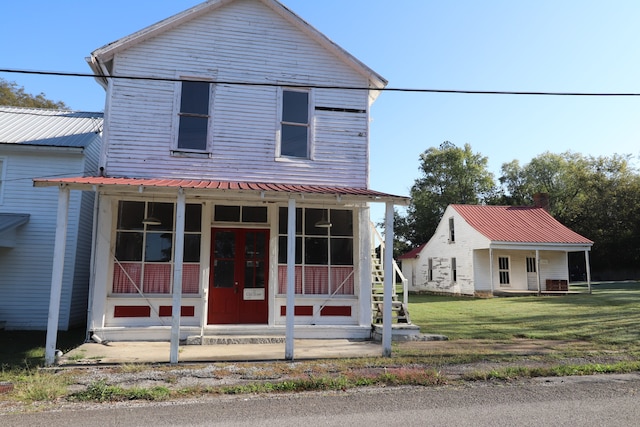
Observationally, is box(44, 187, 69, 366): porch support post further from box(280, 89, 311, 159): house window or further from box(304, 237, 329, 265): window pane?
box(304, 237, 329, 265): window pane

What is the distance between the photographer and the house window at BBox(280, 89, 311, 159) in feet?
36.5

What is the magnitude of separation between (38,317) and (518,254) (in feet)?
79.0

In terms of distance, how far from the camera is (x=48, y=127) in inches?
552

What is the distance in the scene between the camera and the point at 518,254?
26.7 metres

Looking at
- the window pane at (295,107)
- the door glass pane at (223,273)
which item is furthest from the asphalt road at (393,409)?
the window pane at (295,107)

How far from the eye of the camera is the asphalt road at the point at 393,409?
493 cm

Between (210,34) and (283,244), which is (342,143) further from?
(210,34)

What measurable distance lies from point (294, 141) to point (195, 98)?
2.56 meters

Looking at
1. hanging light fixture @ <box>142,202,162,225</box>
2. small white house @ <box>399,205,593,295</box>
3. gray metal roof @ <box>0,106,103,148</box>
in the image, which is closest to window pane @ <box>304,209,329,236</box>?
hanging light fixture @ <box>142,202,162,225</box>

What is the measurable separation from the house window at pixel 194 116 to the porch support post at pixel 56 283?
309cm

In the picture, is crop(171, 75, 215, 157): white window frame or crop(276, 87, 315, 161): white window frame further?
crop(276, 87, 315, 161): white window frame

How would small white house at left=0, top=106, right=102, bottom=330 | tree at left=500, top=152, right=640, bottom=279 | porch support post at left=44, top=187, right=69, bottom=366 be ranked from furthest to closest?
1. tree at left=500, top=152, right=640, bottom=279
2. small white house at left=0, top=106, right=102, bottom=330
3. porch support post at left=44, top=187, right=69, bottom=366

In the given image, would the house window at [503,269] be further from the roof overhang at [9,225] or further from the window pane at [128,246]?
the roof overhang at [9,225]

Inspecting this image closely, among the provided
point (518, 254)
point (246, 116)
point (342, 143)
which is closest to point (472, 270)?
point (518, 254)
